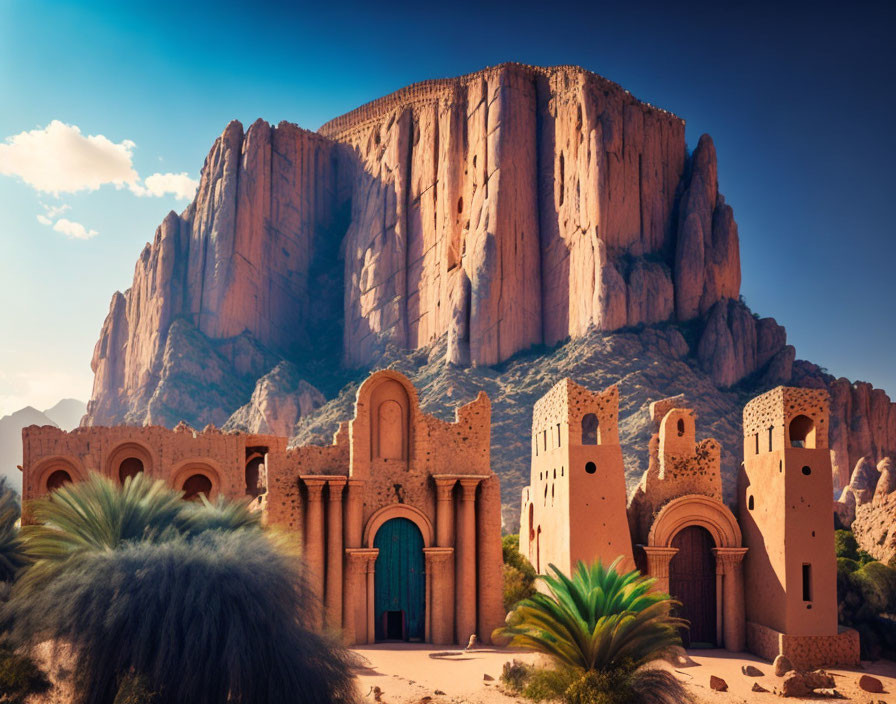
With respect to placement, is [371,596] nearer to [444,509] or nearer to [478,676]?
[444,509]

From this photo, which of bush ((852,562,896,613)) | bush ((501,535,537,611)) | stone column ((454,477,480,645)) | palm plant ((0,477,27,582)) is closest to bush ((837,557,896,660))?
bush ((852,562,896,613))

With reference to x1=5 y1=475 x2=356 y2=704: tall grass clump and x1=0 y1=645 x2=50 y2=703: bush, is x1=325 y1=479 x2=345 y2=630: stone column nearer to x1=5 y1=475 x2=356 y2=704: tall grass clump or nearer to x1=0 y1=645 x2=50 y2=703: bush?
x1=5 y1=475 x2=356 y2=704: tall grass clump

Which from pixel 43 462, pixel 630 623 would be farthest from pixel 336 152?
pixel 630 623

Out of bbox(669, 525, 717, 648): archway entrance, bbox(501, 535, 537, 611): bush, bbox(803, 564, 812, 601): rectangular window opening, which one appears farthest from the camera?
bbox(501, 535, 537, 611): bush

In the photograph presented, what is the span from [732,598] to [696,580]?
1.12 meters

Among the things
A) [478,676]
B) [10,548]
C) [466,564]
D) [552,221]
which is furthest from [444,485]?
[552,221]

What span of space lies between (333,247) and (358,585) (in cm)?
8001

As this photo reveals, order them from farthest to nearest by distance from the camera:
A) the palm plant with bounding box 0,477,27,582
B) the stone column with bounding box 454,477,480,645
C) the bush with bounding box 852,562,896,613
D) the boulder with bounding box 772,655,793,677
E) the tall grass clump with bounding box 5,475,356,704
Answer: the bush with bounding box 852,562,896,613 < the stone column with bounding box 454,477,480,645 < the boulder with bounding box 772,655,793,677 < the palm plant with bounding box 0,477,27,582 < the tall grass clump with bounding box 5,475,356,704

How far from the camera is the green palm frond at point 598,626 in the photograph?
17.6 meters

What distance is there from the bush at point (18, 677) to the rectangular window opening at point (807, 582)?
1870 centimetres

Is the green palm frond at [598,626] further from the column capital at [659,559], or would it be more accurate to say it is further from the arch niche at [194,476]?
the arch niche at [194,476]

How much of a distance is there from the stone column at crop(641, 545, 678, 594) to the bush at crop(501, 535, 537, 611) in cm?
393

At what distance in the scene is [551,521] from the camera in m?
27.2

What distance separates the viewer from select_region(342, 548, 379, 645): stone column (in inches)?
976
